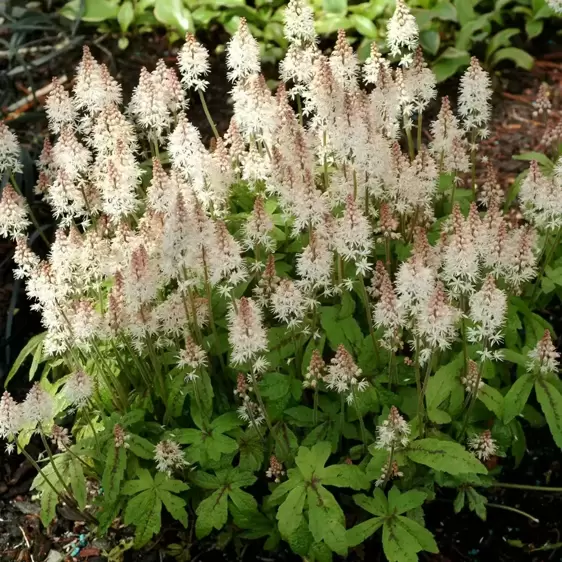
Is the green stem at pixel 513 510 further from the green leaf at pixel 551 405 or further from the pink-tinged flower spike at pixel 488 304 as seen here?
the pink-tinged flower spike at pixel 488 304

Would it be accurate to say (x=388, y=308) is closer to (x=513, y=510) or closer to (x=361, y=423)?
(x=361, y=423)

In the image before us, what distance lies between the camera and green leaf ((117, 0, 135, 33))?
751cm

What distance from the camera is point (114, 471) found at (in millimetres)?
3764

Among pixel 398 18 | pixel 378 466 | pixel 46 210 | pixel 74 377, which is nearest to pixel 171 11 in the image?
pixel 46 210

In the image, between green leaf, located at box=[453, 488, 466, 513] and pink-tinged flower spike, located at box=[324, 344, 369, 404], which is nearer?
pink-tinged flower spike, located at box=[324, 344, 369, 404]

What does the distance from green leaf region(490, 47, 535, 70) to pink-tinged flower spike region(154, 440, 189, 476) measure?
477 cm

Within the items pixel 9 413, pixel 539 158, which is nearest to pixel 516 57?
pixel 539 158

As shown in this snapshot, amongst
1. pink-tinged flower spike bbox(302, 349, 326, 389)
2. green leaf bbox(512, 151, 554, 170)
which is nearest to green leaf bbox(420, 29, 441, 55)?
green leaf bbox(512, 151, 554, 170)

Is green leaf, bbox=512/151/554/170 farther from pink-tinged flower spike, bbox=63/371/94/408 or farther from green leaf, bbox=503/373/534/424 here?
pink-tinged flower spike, bbox=63/371/94/408

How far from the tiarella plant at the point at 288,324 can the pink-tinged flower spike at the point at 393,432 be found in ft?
0.05

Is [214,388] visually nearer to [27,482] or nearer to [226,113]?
[27,482]

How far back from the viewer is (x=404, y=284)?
3297 millimetres

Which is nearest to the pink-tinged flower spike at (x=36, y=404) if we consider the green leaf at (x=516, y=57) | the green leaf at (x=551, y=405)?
the green leaf at (x=551, y=405)

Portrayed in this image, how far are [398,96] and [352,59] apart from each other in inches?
11.5
